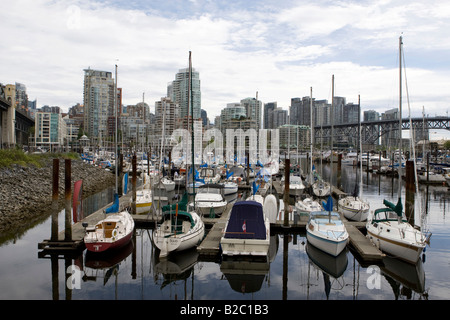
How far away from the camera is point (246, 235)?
57.8ft

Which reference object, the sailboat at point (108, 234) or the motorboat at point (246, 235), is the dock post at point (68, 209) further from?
the motorboat at point (246, 235)

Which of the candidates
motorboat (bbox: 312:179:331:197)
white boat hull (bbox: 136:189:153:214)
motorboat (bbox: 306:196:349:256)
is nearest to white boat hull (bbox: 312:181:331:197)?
motorboat (bbox: 312:179:331:197)

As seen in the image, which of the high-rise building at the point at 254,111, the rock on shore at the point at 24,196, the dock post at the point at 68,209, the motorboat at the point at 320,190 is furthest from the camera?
the high-rise building at the point at 254,111

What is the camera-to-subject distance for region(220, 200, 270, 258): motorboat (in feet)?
57.1

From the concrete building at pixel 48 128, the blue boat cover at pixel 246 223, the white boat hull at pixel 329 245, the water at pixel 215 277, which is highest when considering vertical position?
the concrete building at pixel 48 128

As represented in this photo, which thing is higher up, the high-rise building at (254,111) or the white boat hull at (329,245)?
the high-rise building at (254,111)

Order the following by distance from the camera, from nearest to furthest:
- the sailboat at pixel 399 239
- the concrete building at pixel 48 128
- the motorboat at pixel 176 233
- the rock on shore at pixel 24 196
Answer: the sailboat at pixel 399 239 < the motorboat at pixel 176 233 < the rock on shore at pixel 24 196 < the concrete building at pixel 48 128

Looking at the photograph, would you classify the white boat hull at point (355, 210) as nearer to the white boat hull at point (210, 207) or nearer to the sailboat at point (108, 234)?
the white boat hull at point (210, 207)

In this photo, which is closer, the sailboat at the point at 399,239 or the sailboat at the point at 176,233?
the sailboat at the point at 399,239

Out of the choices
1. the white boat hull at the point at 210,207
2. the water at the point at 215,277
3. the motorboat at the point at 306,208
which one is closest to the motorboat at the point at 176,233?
the water at the point at 215,277

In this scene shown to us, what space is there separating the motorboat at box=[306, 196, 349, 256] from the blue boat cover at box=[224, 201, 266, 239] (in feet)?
11.4

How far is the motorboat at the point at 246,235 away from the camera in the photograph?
17.4 meters

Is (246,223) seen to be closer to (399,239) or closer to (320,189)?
(399,239)
